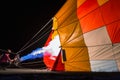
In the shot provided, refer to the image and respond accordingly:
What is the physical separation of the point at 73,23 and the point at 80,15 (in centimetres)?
18

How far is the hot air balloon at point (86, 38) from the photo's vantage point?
3853 mm

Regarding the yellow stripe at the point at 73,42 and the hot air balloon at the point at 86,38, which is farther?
the yellow stripe at the point at 73,42

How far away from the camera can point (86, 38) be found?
416 cm

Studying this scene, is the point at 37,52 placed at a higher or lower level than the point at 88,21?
lower

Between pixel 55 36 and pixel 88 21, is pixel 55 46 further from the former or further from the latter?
pixel 88 21

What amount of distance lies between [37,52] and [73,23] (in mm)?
1110

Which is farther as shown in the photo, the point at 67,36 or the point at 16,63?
the point at 16,63

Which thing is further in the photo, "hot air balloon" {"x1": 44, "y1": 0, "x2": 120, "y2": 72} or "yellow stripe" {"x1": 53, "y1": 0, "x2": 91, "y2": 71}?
"yellow stripe" {"x1": 53, "y1": 0, "x2": 91, "y2": 71}

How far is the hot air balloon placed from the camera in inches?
152

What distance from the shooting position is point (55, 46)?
438cm
